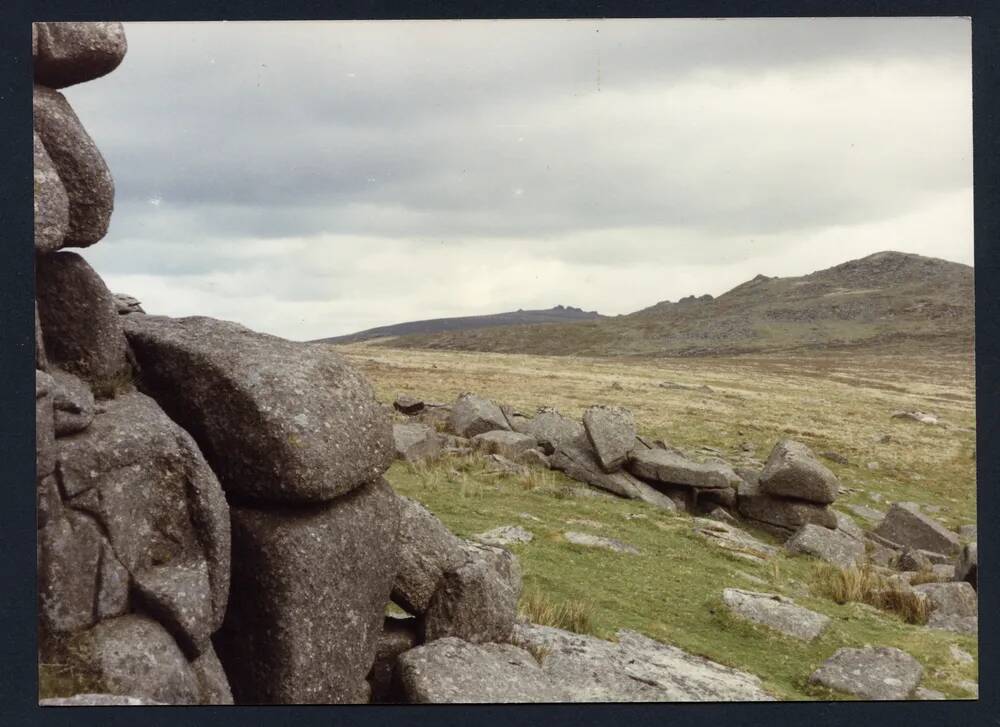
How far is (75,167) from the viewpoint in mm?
8664

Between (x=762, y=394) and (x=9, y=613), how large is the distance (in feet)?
210

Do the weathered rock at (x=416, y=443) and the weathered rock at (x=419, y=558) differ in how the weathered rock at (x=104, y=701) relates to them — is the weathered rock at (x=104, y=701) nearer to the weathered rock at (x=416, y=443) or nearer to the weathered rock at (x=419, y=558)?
the weathered rock at (x=419, y=558)

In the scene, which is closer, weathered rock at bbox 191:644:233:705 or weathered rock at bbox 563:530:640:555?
weathered rock at bbox 191:644:233:705

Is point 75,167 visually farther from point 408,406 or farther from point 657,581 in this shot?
point 408,406

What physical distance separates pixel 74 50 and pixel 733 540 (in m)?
17.1

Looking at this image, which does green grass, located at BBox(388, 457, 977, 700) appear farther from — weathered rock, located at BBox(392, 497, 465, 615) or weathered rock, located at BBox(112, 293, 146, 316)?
weathered rock, located at BBox(112, 293, 146, 316)

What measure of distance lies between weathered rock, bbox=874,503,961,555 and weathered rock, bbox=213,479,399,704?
18.6 metres

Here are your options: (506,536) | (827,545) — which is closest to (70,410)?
(506,536)

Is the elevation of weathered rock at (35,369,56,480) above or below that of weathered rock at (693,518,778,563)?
above

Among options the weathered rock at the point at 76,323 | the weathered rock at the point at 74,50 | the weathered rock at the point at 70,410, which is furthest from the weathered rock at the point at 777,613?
the weathered rock at the point at 74,50

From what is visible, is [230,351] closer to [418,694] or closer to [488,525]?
[418,694]

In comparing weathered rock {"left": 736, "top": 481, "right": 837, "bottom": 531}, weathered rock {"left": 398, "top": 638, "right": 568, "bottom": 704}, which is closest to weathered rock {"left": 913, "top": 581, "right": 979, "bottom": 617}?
weathered rock {"left": 736, "top": 481, "right": 837, "bottom": 531}

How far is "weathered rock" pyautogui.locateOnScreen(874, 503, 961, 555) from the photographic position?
22.1m

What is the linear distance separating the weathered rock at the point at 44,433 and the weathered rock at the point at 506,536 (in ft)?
31.2
